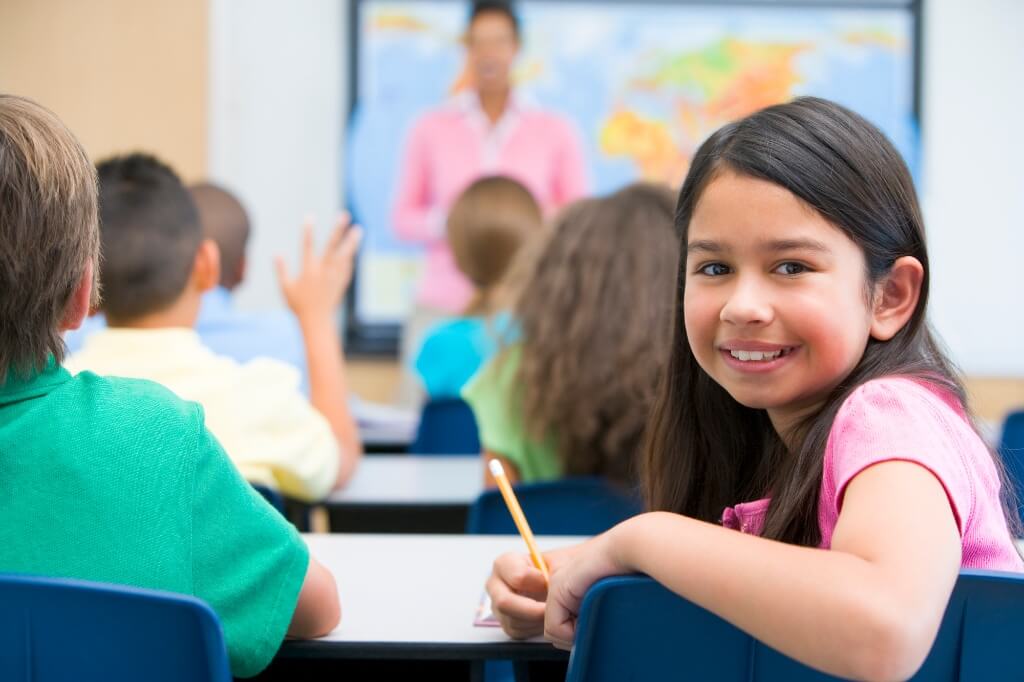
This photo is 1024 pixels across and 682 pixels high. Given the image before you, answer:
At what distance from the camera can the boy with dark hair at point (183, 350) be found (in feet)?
6.14

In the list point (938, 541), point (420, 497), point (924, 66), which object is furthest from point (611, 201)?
point (924, 66)

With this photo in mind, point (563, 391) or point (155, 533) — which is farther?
point (563, 391)

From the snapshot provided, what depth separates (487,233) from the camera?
312 cm

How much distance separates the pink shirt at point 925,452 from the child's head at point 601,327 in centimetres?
92

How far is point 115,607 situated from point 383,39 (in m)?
4.76

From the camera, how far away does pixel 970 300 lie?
5668 millimetres

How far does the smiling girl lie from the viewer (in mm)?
857

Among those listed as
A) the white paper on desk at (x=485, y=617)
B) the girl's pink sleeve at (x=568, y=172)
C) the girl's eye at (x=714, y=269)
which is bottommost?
the white paper on desk at (x=485, y=617)

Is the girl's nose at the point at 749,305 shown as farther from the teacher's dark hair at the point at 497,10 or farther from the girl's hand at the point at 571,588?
the teacher's dark hair at the point at 497,10

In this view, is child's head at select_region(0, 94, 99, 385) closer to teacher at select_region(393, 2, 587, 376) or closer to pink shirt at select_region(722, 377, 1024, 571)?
pink shirt at select_region(722, 377, 1024, 571)

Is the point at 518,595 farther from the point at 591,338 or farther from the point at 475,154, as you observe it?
the point at 475,154

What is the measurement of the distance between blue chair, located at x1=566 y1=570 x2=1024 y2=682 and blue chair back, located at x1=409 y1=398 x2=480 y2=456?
6.63 feet

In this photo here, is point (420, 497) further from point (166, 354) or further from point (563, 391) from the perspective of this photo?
point (166, 354)

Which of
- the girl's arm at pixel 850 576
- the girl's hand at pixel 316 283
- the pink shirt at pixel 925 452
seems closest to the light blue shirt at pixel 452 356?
the girl's hand at pixel 316 283
